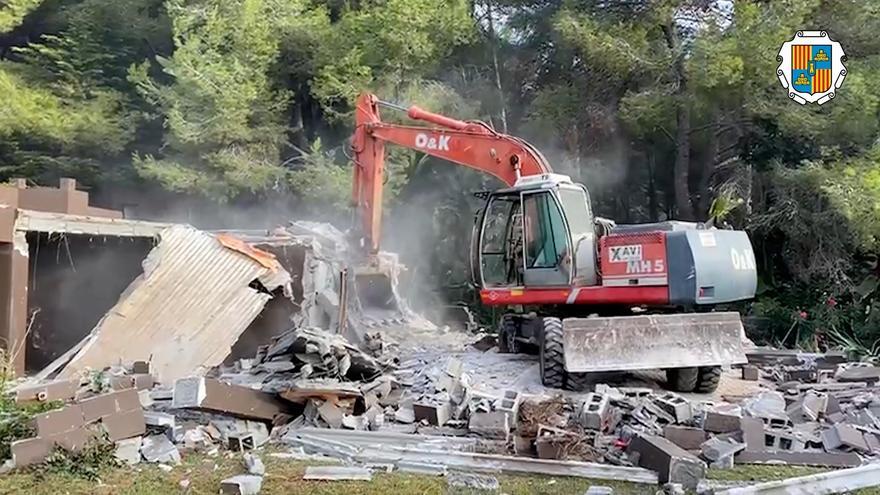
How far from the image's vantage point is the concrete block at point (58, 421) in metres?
5.48

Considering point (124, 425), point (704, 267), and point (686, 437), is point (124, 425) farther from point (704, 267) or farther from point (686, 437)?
point (704, 267)

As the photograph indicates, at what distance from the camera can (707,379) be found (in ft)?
25.6

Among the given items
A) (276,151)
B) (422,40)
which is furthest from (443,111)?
(276,151)

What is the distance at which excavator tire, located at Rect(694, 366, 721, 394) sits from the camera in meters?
7.75

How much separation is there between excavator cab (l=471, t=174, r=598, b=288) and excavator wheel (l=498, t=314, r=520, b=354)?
811mm

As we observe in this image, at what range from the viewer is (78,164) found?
1689 centimetres

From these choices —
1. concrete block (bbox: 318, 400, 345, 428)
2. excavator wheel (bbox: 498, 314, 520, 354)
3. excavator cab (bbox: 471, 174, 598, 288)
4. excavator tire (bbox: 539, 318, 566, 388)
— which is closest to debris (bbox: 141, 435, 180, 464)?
concrete block (bbox: 318, 400, 345, 428)

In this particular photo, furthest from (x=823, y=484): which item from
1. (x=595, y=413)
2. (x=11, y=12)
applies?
(x=11, y=12)

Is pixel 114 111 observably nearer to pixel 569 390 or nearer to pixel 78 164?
pixel 78 164

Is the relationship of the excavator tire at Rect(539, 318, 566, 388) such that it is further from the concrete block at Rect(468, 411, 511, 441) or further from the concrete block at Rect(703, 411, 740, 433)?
the concrete block at Rect(703, 411, 740, 433)

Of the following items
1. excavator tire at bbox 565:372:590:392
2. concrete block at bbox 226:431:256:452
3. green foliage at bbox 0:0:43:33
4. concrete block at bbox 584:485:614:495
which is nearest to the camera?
concrete block at bbox 584:485:614:495

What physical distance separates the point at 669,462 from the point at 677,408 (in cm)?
161

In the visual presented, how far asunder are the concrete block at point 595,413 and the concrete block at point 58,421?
3898 millimetres

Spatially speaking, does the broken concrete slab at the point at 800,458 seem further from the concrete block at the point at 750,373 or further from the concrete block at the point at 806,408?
the concrete block at the point at 750,373
